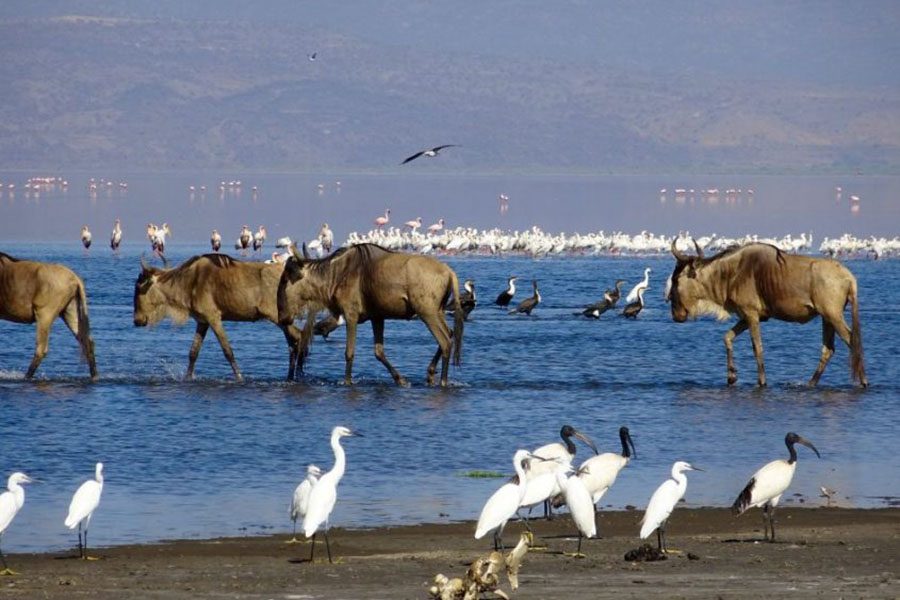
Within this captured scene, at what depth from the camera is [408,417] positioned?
17.7 metres

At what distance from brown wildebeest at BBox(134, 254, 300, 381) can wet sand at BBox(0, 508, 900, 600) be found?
26.5 feet

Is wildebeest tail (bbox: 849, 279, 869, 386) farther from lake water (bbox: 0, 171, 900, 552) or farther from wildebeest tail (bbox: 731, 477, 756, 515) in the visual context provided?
wildebeest tail (bbox: 731, 477, 756, 515)

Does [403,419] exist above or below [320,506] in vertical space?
below

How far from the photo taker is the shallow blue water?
541 inches

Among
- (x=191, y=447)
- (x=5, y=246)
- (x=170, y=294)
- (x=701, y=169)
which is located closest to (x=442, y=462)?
(x=191, y=447)

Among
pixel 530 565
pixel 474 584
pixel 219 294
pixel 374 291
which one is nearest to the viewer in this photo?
pixel 474 584

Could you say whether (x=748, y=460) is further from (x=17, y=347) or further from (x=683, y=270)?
(x=17, y=347)

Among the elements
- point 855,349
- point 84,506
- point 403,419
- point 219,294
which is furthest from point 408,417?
point 84,506

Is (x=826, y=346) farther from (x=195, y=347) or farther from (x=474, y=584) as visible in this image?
(x=474, y=584)

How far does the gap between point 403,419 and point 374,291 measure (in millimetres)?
2668

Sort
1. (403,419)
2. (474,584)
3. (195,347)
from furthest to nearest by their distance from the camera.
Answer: (195,347), (403,419), (474,584)

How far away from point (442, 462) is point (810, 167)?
580 feet

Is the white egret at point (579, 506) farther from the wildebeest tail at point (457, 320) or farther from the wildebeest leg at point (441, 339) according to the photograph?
the wildebeest leg at point (441, 339)

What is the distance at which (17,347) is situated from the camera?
24.1 metres
